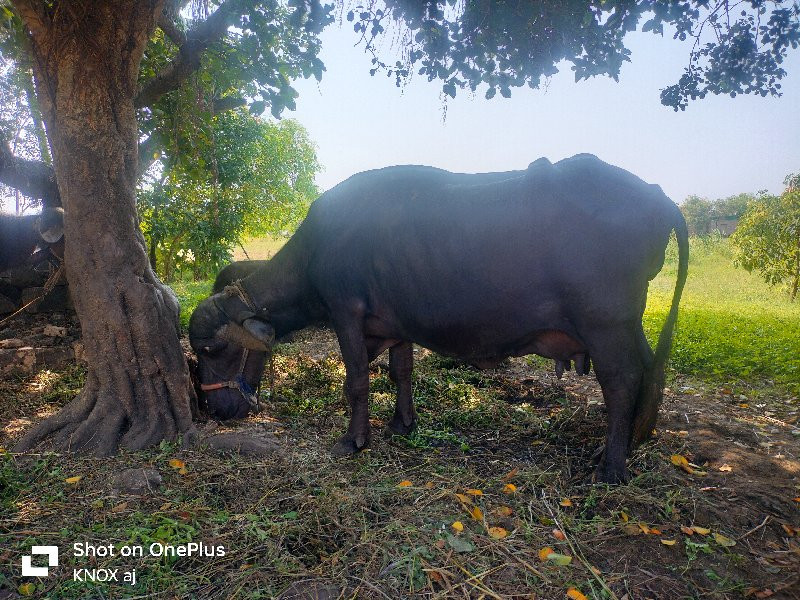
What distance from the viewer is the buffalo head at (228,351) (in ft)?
14.4

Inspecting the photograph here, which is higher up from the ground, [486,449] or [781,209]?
[781,209]

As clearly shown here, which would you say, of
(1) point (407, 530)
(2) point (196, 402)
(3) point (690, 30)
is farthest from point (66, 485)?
(3) point (690, 30)

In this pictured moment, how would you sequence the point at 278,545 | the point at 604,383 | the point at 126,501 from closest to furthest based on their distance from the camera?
the point at 278,545 → the point at 126,501 → the point at 604,383

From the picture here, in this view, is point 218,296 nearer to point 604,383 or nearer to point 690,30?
point 604,383

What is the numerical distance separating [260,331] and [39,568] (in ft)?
7.02

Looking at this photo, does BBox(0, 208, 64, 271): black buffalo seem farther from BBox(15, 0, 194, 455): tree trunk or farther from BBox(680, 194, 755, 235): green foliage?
BBox(680, 194, 755, 235): green foliage

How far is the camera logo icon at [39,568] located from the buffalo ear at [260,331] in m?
1.97

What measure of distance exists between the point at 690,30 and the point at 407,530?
14.5 ft

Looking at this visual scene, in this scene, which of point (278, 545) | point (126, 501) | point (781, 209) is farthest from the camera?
point (781, 209)

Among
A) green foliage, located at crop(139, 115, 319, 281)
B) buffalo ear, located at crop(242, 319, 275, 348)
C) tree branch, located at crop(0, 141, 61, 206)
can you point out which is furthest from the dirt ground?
green foliage, located at crop(139, 115, 319, 281)

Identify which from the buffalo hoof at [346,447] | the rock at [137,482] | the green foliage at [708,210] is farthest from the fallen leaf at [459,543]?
the green foliage at [708,210]

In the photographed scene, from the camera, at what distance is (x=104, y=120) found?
4.04 metres

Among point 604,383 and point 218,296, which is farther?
point 218,296

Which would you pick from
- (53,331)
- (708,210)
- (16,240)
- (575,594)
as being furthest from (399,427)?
(708,210)
